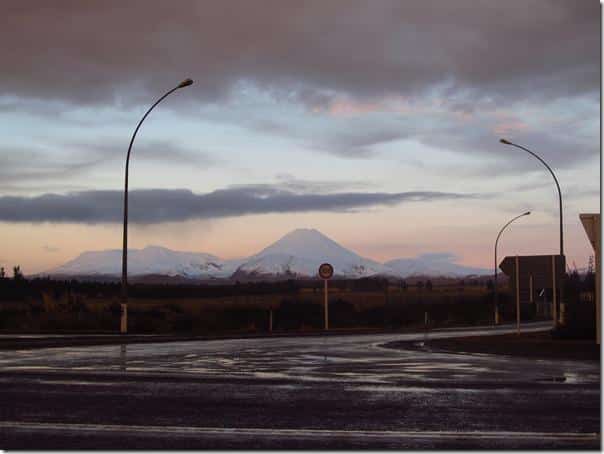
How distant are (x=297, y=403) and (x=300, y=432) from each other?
2427mm

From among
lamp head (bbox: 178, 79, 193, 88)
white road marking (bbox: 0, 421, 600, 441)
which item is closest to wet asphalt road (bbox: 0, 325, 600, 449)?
white road marking (bbox: 0, 421, 600, 441)

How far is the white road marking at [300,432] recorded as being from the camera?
952cm

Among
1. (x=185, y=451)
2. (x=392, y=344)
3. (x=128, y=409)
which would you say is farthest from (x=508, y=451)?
(x=392, y=344)

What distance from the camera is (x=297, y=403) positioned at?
12211 millimetres

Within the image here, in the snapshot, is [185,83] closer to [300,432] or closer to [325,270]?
[325,270]

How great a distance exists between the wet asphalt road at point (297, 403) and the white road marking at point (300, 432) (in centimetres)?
1

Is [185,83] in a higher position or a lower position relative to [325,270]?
higher

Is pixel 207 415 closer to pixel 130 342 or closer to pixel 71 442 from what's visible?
pixel 71 442

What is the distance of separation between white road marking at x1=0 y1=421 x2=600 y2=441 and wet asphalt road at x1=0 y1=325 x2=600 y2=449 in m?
0.01

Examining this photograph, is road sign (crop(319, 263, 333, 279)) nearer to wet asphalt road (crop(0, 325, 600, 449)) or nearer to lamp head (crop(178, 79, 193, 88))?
lamp head (crop(178, 79, 193, 88))

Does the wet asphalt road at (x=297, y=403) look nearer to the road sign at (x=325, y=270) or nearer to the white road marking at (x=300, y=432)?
the white road marking at (x=300, y=432)

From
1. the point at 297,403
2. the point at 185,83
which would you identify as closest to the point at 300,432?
the point at 297,403

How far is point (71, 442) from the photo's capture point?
30.3 ft

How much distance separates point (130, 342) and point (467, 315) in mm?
45399
